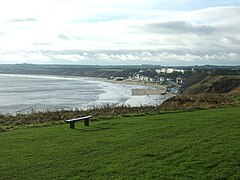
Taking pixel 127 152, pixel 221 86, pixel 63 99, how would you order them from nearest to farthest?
pixel 127 152, pixel 63 99, pixel 221 86

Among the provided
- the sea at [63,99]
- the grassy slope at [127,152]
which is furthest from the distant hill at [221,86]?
the grassy slope at [127,152]

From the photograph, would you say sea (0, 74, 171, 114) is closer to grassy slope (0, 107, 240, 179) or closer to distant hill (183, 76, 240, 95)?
distant hill (183, 76, 240, 95)

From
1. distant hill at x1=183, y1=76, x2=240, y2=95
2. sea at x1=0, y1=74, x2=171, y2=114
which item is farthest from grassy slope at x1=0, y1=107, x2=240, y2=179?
distant hill at x1=183, y1=76, x2=240, y2=95

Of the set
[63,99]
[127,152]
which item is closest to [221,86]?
[63,99]

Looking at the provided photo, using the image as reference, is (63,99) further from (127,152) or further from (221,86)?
(127,152)

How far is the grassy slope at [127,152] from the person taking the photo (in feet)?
26.9

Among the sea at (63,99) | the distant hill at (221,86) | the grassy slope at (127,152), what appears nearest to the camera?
the grassy slope at (127,152)

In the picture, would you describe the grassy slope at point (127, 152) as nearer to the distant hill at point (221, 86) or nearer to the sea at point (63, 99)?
the sea at point (63, 99)

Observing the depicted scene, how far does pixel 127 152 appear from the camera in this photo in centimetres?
1009

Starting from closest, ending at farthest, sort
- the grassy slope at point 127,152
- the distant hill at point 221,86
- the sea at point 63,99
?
the grassy slope at point 127,152
the sea at point 63,99
the distant hill at point 221,86

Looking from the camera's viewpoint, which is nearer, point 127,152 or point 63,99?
point 127,152

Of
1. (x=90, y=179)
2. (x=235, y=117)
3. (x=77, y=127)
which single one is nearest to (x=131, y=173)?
(x=90, y=179)

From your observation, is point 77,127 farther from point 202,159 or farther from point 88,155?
point 202,159

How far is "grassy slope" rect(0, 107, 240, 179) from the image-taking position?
323 inches
